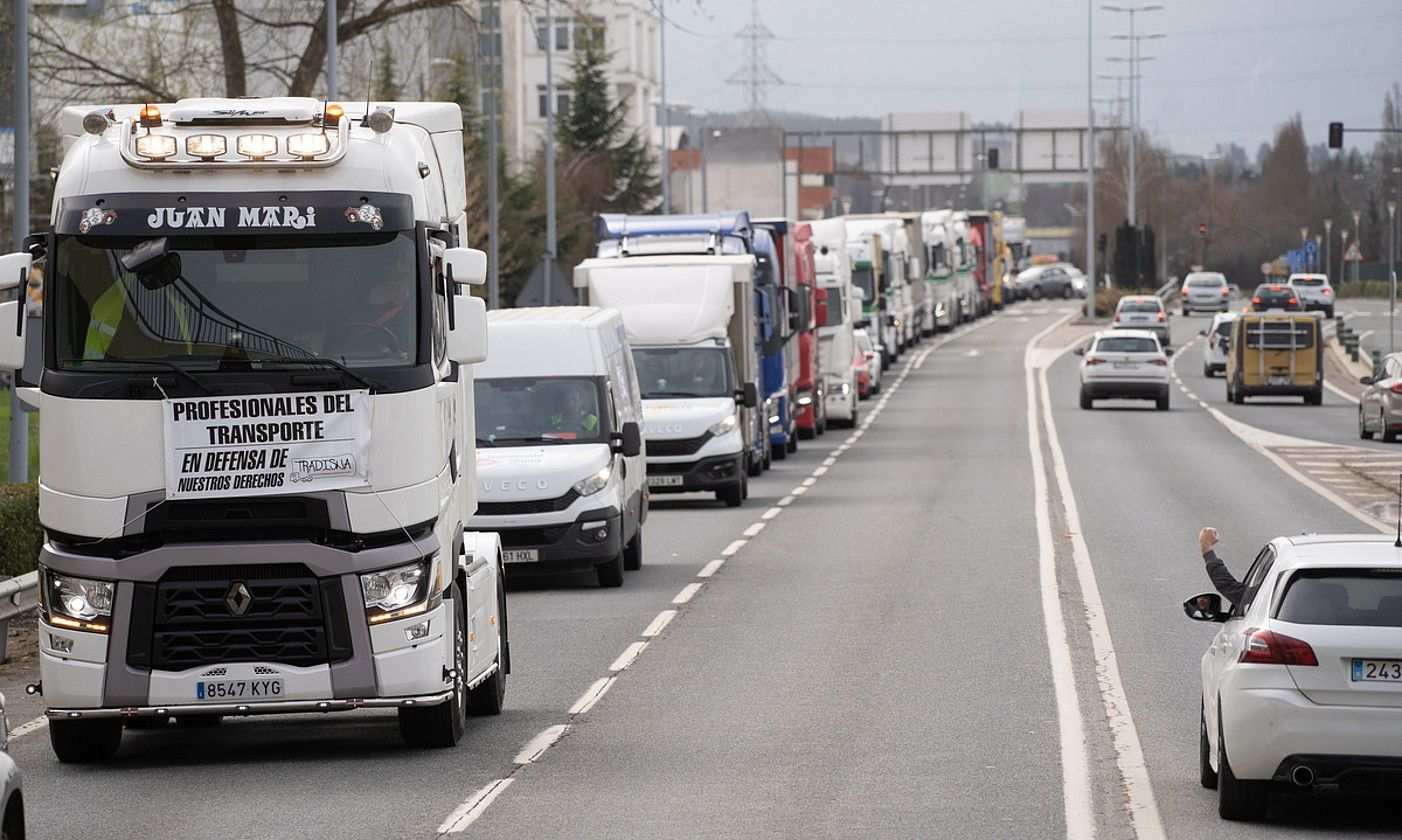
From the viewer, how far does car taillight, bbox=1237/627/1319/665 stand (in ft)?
31.9

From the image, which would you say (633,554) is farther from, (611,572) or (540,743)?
(540,743)

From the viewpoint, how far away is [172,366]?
11.7 meters

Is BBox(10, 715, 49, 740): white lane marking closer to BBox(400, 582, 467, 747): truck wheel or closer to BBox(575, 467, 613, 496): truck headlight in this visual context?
BBox(400, 582, 467, 747): truck wheel

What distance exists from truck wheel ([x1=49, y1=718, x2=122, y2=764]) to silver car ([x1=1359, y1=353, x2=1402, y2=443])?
1380 inches

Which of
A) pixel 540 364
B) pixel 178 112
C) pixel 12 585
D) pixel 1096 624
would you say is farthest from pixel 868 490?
pixel 178 112

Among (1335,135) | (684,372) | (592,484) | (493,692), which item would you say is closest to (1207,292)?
(1335,135)

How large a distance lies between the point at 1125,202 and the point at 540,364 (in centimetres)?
14706

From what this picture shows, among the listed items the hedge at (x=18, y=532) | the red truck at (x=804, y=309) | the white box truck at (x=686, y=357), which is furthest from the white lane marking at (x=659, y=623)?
the red truck at (x=804, y=309)

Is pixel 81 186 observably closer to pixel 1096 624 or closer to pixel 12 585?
pixel 12 585

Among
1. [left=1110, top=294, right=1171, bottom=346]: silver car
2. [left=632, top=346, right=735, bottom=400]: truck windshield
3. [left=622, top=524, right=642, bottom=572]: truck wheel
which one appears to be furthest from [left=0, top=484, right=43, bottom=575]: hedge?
[left=1110, top=294, right=1171, bottom=346]: silver car

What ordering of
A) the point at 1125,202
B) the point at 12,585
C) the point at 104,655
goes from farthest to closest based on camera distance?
the point at 1125,202, the point at 12,585, the point at 104,655

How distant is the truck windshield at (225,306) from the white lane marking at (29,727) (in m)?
2.77

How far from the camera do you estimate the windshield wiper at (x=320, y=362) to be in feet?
38.6

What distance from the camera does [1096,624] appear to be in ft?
59.0
